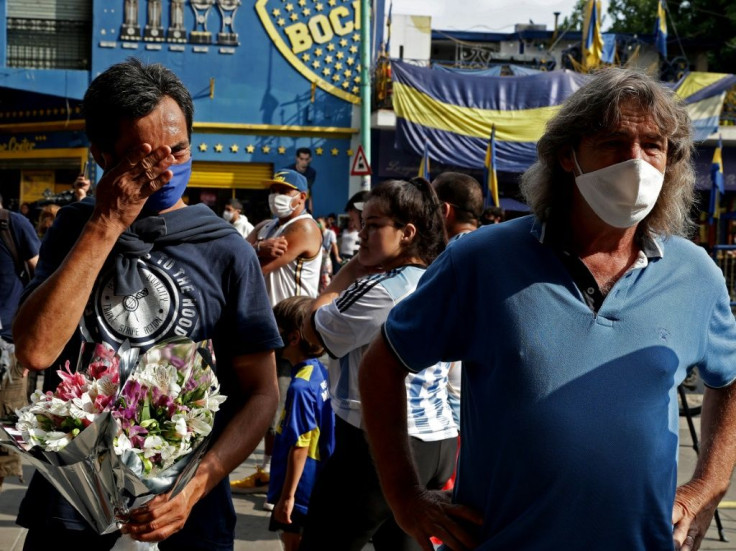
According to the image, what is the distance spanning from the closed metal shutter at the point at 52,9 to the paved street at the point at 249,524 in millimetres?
17829

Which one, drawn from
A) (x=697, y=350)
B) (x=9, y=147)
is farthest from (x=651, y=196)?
(x=9, y=147)

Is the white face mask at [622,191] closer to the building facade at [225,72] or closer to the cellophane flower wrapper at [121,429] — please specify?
the cellophane flower wrapper at [121,429]

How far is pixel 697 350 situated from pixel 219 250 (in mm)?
1190

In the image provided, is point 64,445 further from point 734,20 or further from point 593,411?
point 734,20

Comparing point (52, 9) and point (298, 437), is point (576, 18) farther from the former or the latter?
point (298, 437)

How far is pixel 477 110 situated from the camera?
2309cm

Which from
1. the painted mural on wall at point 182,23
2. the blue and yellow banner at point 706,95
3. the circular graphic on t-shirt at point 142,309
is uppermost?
the painted mural on wall at point 182,23

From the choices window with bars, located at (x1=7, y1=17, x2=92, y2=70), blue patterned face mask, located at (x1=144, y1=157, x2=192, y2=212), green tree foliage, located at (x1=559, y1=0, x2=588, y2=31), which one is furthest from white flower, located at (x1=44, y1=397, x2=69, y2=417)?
green tree foliage, located at (x1=559, y1=0, x2=588, y2=31)

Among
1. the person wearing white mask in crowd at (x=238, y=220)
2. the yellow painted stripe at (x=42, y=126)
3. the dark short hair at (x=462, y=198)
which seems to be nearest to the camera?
the dark short hair at (x=462, y=198)

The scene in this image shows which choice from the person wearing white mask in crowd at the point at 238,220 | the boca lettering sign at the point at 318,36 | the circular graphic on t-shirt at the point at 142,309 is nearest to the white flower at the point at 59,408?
the circular graphic on t-shirt at the point at 142,309

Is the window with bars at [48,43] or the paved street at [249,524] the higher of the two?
the window with bars at [48,43]

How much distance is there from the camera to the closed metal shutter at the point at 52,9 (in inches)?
889

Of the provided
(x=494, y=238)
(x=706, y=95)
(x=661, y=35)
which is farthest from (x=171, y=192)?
(x=661, y=35)

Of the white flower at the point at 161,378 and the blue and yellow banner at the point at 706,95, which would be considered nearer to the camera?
the white flower at the point at 161,378
